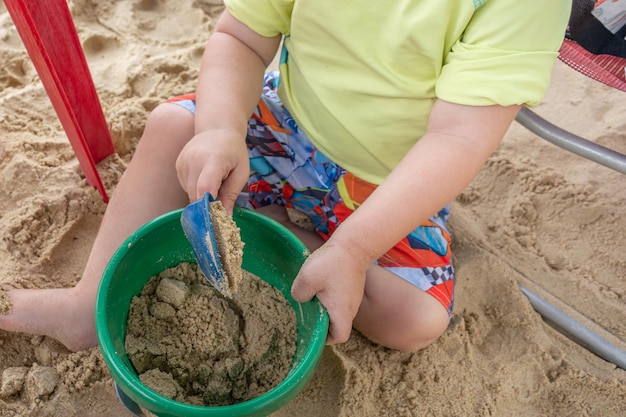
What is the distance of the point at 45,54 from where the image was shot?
1024 mm

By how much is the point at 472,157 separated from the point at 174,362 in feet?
1.77

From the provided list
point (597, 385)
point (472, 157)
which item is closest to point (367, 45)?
point (472, 157)

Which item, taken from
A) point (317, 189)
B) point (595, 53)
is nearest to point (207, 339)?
point (317, 189)

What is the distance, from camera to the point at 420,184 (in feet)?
3.04

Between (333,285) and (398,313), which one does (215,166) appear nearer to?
(333,285)

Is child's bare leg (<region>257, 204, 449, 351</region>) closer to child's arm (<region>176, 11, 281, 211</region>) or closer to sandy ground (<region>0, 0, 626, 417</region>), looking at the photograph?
sandy ground (<region>0, 0, 626, 417</region>)

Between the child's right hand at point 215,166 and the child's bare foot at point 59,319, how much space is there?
284 millimetres

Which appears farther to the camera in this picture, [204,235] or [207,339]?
[207,339]

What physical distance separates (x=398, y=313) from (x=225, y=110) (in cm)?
46

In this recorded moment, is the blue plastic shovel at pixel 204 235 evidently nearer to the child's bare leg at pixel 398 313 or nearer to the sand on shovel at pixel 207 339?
the sand on shovel at pixel 207 339

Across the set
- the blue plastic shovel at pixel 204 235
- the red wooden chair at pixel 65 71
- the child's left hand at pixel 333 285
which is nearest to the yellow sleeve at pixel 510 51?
the child's left hand at pixel 333 285

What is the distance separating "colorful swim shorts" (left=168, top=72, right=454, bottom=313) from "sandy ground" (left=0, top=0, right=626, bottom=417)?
5.6 inches

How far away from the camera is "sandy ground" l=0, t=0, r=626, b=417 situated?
1077 mm

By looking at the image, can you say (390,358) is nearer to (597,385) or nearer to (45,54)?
(597,385)
